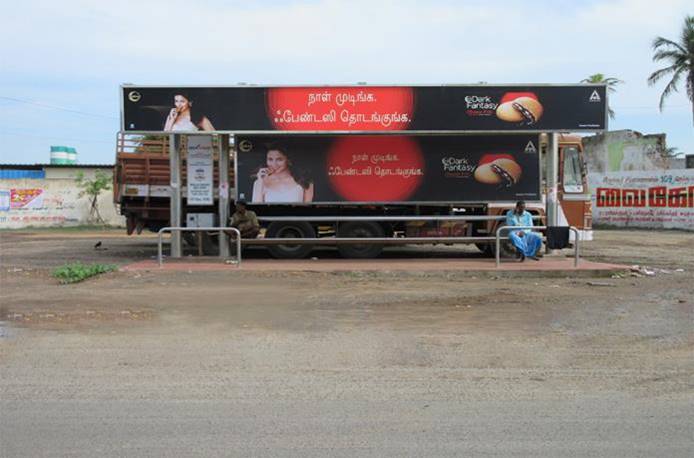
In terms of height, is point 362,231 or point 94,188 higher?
point 94,188

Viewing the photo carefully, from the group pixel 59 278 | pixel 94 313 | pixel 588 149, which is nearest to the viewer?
pixel 94 313

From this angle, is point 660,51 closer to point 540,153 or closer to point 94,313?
point 540,153

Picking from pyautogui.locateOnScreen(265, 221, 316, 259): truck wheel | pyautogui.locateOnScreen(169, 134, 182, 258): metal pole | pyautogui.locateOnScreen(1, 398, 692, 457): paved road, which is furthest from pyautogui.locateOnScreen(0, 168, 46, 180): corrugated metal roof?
pyautogui.locateOnScreen(1, 398, 692, 457): paved road

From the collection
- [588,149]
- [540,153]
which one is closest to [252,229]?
[540,153]

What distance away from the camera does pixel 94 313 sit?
29.4ft

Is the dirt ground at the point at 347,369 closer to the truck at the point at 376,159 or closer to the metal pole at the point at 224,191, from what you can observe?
the metal pole at the point at 224,191

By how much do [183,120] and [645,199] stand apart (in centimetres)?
2479

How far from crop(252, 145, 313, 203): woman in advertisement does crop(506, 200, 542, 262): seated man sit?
14.9 ft

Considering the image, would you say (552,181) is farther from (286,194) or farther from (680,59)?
(680,59)

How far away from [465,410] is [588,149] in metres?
38.4

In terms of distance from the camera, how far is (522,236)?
13930 mm

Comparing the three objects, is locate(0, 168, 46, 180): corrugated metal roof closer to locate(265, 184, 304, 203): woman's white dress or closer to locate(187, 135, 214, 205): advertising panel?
locate(187, 135, 214, 205): advertising panel

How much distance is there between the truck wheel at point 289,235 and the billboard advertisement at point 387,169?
1.92 ft

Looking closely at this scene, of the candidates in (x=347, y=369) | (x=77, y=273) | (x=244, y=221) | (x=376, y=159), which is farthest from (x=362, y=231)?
(x=347, y=369)
